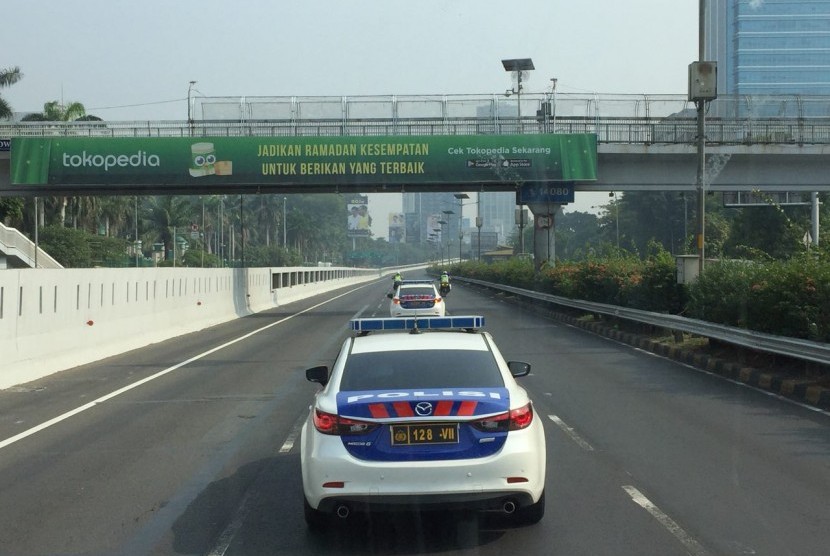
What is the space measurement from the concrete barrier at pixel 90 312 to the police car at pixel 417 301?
6.72m

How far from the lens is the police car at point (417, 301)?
2747 cm

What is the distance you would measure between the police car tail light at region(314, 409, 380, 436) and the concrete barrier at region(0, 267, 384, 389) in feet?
36.5

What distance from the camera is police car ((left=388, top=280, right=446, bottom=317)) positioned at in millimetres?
27469

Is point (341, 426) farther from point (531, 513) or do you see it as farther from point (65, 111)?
point (65, 111)

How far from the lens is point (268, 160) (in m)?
39.1

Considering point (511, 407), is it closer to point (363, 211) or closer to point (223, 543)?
point (223, 543)

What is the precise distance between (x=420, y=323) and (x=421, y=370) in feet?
4.22

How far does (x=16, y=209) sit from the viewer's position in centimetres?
6309

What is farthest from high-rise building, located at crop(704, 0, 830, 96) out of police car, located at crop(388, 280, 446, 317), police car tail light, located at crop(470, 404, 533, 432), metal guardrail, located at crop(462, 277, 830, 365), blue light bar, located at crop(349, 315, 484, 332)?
police car tail light, located at crop(470, 404, 533, 432)

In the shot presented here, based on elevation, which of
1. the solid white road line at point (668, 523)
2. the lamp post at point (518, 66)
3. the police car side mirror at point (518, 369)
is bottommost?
the solid white road line at point (668, 523)

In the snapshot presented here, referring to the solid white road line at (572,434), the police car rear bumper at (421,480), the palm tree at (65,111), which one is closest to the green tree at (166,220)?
the palm tree at (65,111)

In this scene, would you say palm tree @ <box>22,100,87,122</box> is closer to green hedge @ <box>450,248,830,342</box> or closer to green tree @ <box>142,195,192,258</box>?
green tree @ <box>142,195,192,258</box>

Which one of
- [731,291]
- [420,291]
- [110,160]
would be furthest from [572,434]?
[110,160]

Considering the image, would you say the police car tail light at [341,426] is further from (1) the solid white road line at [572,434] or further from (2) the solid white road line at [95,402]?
(2) the solid white road line at [95,402]
